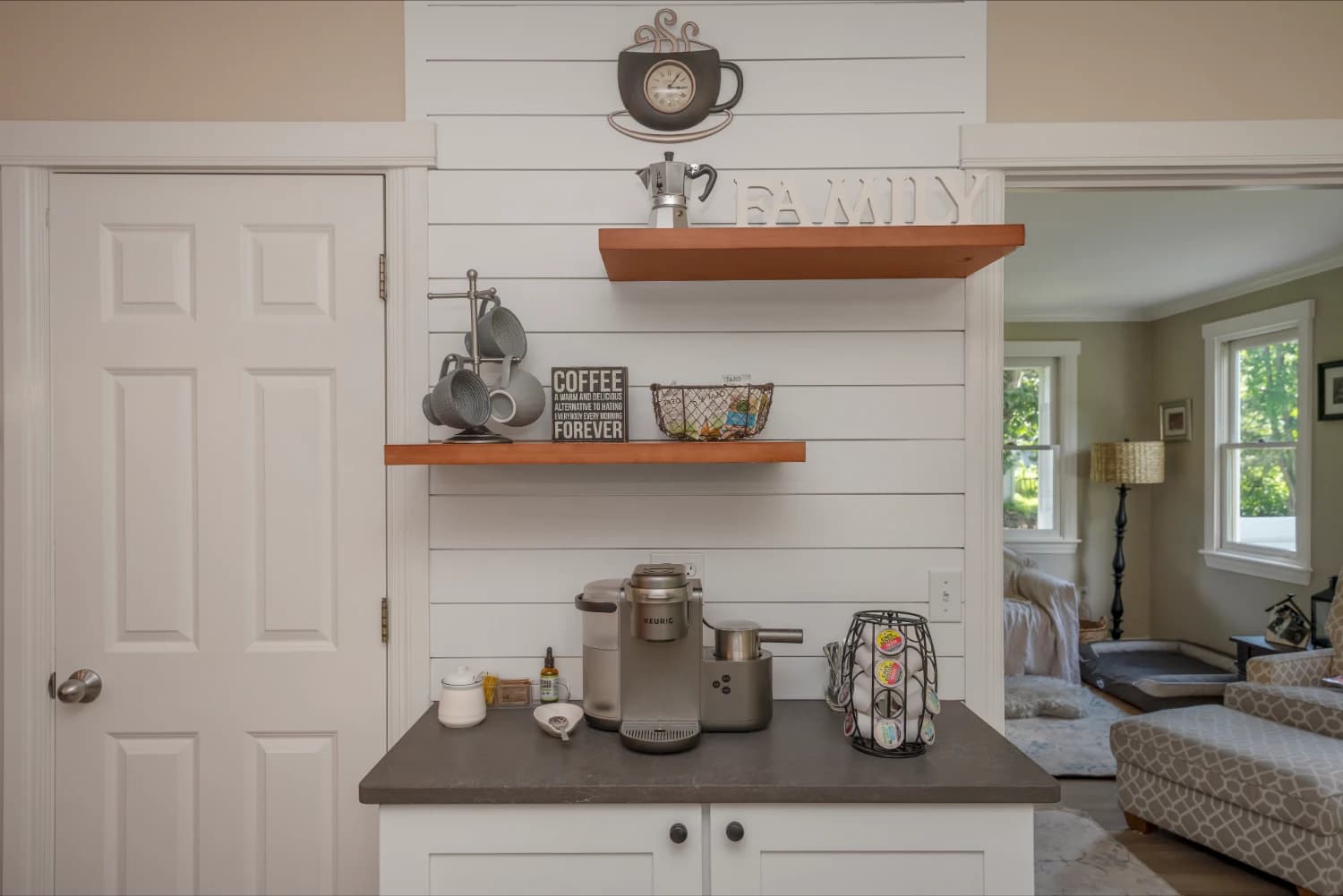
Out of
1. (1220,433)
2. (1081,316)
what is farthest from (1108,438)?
(1081,316)

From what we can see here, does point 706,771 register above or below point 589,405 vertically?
below

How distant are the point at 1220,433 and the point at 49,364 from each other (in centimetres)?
631

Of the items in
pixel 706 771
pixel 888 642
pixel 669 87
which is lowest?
pixel 706 771

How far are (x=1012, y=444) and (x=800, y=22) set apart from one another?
16.8 ft

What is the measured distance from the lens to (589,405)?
1728 millimetres

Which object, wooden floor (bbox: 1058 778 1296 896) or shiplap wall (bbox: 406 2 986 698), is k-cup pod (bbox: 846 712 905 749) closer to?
shiplap wall (bbox: 406 2 986 698)

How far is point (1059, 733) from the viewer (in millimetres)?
4078

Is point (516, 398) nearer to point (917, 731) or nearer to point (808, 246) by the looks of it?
point (808, 246)

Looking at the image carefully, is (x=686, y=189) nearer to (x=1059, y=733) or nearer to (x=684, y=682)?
(x=684, y=682)

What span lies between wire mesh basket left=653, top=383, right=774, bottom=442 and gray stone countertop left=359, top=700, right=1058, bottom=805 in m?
0.59

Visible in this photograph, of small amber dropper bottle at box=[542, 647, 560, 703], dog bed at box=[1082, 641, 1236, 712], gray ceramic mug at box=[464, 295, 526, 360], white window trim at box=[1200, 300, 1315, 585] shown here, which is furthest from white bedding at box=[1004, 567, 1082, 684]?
gray ceramic mug at box=[464, 295, 526, 360]

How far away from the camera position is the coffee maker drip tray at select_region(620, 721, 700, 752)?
58.3 inches

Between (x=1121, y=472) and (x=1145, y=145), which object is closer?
(x=1145, y=145)

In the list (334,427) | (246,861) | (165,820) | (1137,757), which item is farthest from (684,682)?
(1137,757)
